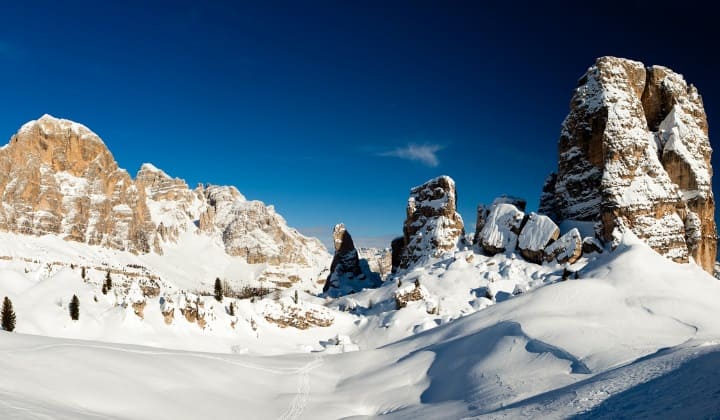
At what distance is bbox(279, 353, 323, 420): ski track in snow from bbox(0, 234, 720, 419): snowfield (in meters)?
0.14

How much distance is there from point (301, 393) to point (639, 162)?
66.7 metres

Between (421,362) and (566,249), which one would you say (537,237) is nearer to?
(566,249)

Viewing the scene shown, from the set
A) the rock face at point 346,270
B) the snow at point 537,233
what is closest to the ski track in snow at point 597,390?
the snow at point 537,233

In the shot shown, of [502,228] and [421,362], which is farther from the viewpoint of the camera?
[502,228]

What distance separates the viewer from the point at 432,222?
3433 inches

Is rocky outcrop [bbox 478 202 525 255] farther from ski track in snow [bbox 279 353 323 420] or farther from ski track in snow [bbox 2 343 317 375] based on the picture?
ski track in snow [bbox 2 343 317 375]

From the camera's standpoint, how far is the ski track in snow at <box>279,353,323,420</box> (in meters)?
24.0

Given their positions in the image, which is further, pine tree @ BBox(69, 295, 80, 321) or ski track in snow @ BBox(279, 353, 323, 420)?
pine tree @ BBox(69, 295, 80, 321)

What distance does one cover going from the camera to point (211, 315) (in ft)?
195

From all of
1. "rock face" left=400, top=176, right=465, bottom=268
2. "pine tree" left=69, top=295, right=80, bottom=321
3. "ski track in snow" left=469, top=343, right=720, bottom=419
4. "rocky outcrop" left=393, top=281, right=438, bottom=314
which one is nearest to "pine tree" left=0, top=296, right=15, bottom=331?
"pine tree" left=69, top=295, right=80, bottom=321

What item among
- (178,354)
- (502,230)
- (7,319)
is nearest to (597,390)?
(178,354)

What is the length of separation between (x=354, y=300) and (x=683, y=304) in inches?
1867

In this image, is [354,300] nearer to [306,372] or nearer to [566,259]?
[566,259]

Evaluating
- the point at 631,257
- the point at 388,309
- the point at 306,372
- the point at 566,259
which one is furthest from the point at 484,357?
the point at 566,259
